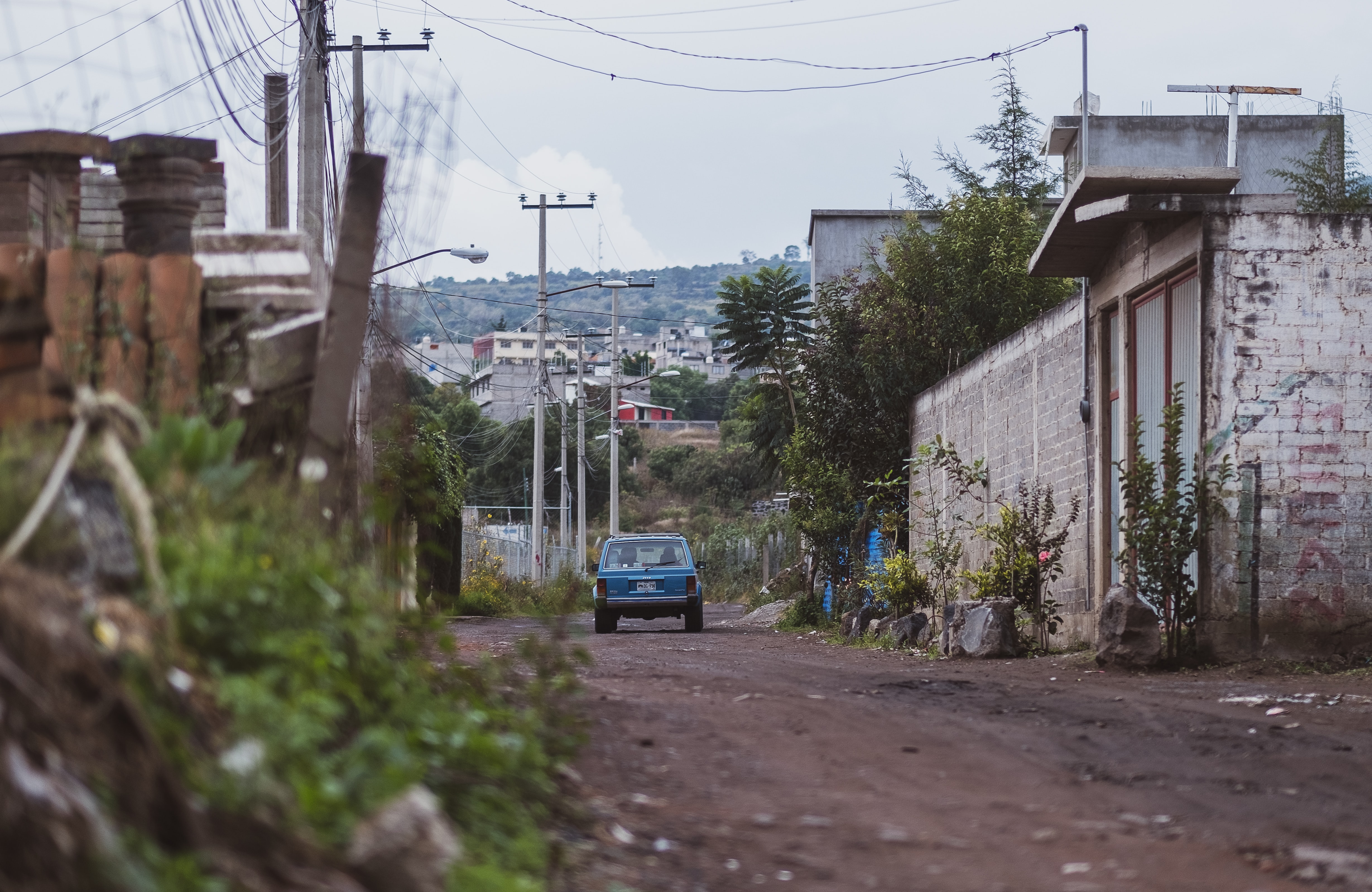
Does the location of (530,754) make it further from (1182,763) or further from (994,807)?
(1182,763)

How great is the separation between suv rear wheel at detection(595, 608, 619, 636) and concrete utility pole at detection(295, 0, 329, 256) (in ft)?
27.9

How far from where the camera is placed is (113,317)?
5336 mm

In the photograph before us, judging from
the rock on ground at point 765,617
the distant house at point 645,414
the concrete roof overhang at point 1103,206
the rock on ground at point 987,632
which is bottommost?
the rock on ground at point 765,617

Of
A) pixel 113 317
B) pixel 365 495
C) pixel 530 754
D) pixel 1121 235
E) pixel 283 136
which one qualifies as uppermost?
pixel 283 136

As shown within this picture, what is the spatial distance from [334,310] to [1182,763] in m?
4.46

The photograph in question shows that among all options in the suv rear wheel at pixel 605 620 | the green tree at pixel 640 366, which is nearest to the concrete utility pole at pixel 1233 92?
the suv rear wheel at pixel 605 620

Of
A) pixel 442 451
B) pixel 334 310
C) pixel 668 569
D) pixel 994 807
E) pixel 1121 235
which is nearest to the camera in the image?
pixel 994 807

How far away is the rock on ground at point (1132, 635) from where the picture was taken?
11.1 meters

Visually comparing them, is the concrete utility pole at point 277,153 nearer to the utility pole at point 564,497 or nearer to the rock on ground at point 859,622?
the rock on ground at point 859,622

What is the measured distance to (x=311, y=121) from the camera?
15219 mm

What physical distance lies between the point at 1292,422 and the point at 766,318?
1733 cm

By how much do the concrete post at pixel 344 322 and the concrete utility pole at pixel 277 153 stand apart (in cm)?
760

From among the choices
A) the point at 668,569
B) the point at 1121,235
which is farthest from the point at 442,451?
the point at 1121,235

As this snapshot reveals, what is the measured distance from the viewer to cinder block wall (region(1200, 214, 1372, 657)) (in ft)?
35.9
